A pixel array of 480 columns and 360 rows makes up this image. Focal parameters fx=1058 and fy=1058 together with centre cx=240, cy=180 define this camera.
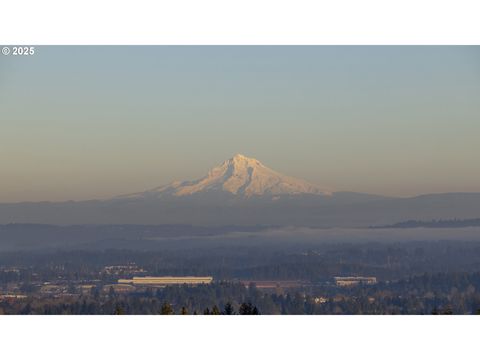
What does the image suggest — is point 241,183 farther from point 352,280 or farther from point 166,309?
point 352,280

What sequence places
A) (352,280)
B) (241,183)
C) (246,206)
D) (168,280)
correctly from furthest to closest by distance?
(352,280) < (168,280) < (246,206) < (241,183)

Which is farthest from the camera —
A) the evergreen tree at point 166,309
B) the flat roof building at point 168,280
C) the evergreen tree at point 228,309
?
the evergreen tree at point 228,309

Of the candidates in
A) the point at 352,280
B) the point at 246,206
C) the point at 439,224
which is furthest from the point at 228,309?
the point at 439,224

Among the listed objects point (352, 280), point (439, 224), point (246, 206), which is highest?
point (246, 206)

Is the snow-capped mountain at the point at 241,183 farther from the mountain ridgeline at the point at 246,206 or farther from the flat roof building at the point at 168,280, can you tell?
the flat roof building at the point at 168,280

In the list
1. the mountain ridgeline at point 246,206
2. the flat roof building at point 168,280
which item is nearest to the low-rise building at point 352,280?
the mountain ridgeline at point 246,206

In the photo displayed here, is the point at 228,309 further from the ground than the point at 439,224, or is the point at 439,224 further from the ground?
the point at 439,224

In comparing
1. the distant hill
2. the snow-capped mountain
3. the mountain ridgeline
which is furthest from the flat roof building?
the distant hill

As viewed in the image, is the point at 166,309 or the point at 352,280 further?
the point at 352,280
